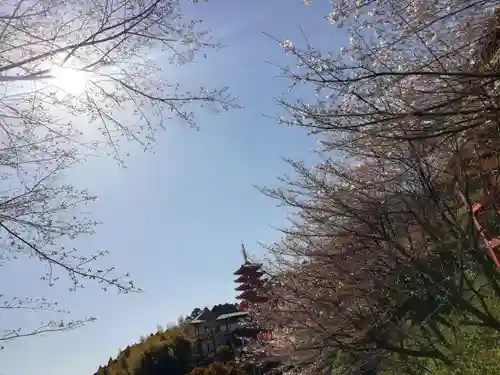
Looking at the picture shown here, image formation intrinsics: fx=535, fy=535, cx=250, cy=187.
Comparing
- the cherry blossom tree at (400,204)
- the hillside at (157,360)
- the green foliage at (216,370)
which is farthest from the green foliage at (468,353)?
the hillside at (157,360)

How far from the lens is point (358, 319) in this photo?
29.9ft

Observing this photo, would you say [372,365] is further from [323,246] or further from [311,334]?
[323,246]

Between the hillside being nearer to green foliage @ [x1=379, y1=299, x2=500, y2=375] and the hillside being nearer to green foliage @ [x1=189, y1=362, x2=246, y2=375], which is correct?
green foliage @ [x1=189, y1=362, x2=246, y2=375]

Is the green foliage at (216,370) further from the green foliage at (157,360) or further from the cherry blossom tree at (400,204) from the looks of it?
the green foliage at (157,360)

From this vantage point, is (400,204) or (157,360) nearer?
Answer: (400,204)

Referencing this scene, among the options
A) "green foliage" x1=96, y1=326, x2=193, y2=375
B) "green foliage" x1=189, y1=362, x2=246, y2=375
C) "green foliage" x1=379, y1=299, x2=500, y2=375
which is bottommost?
"green foliage" x1=379, y1=299, x2=500, y2=375

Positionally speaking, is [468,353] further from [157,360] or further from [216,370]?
[157,360]

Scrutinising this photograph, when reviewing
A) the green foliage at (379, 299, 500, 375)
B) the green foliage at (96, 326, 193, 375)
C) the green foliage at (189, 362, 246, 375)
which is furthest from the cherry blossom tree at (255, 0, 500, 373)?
the green foliage at (96, 326, 193, 375)

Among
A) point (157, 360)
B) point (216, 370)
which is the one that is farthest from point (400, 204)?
point (157, 360)

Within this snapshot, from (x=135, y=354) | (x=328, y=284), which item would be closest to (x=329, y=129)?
(x=328, y=284)

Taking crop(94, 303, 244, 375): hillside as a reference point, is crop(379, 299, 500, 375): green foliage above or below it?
below

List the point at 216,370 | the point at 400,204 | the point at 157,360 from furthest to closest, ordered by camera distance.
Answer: the point at 157,360 < the point at 216,370 < the point at 400,204

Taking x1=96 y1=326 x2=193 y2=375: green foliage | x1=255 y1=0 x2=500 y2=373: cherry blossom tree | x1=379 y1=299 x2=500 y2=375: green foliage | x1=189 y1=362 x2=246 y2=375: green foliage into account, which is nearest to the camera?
x1=255 y1=0 x2=500 y2=373: cherry blossom tree

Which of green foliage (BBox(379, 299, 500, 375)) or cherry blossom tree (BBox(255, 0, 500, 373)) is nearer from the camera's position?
cherry blossom tree (BBox(255, 0, 500, 373))
